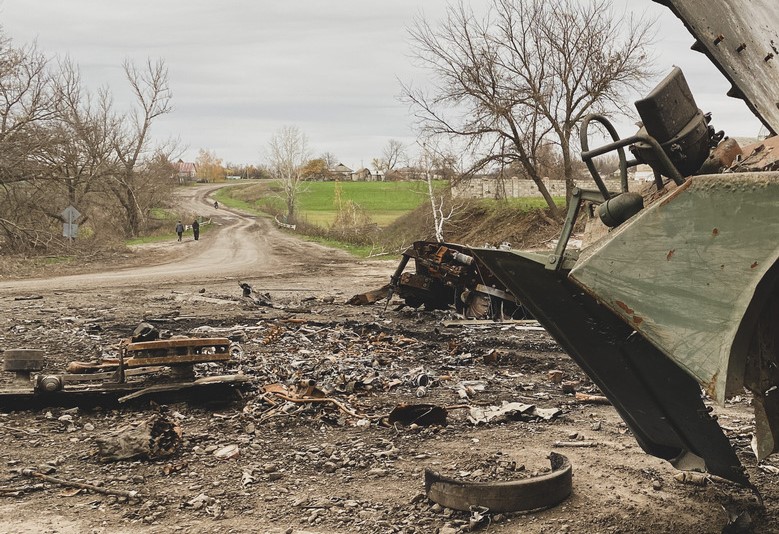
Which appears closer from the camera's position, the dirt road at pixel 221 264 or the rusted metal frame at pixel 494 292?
the rusted metal frame at pixel 494 292

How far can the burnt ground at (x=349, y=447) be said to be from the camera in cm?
465

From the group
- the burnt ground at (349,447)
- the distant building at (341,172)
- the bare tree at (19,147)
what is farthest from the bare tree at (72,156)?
the distant building at (341,172)

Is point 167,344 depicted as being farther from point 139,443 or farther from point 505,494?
point 505,494

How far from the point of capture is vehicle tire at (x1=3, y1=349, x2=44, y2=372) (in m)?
7.38

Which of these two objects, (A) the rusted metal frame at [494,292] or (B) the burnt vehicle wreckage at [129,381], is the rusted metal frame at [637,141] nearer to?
(B) the burnt vehicle wreckage at [129,381]

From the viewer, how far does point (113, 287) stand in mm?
18984

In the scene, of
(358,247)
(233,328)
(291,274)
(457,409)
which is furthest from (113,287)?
(358,247)

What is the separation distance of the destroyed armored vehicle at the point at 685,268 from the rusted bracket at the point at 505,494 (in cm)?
70

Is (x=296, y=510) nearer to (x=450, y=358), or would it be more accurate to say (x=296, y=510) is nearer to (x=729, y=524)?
(x=729, y=524)

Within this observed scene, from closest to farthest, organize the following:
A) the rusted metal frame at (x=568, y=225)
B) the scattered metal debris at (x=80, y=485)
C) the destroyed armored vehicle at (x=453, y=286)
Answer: the rusted metal frame at (x=568, y=225)
the scattered metal debris at (x=80, y=485)
the destroyed armored vehicle at (x=453, y=286)

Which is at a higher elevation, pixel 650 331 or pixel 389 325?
pixel 650 331

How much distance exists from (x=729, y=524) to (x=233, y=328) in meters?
9.09

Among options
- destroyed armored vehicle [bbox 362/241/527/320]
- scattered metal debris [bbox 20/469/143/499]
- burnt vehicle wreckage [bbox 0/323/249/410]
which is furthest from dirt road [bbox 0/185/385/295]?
scattered metal debris [bbox 20/469/143/499]

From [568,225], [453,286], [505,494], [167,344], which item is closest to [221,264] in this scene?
[453,286]
